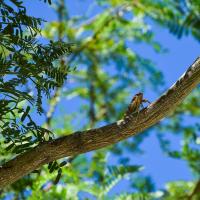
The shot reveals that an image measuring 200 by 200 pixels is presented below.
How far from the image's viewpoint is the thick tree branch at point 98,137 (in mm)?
2051

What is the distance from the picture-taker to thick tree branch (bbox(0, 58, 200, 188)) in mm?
2051

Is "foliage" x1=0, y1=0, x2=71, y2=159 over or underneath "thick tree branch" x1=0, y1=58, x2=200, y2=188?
over

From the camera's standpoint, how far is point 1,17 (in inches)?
79.4

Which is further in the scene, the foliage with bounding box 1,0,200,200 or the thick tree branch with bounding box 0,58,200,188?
the foliage with bounding box 1,0,200,200

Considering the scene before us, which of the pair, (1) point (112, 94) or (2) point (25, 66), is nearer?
(2) point (25, 66)

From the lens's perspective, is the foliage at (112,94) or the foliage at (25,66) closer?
the foliage at (25,66)

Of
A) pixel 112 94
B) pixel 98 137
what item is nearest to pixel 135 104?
pixel 98 137

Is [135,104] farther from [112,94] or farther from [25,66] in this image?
[112,94]

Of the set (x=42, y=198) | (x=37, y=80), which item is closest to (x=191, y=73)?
(x=37, y=80)

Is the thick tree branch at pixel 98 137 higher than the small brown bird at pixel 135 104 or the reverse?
the reverse

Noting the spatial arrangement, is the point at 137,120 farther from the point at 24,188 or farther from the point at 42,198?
the point at 24,188

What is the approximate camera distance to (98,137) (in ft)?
6.79

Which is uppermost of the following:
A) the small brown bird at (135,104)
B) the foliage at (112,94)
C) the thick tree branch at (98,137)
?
the foliage at (112,94)

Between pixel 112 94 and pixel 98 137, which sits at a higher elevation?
pixel 112 94
